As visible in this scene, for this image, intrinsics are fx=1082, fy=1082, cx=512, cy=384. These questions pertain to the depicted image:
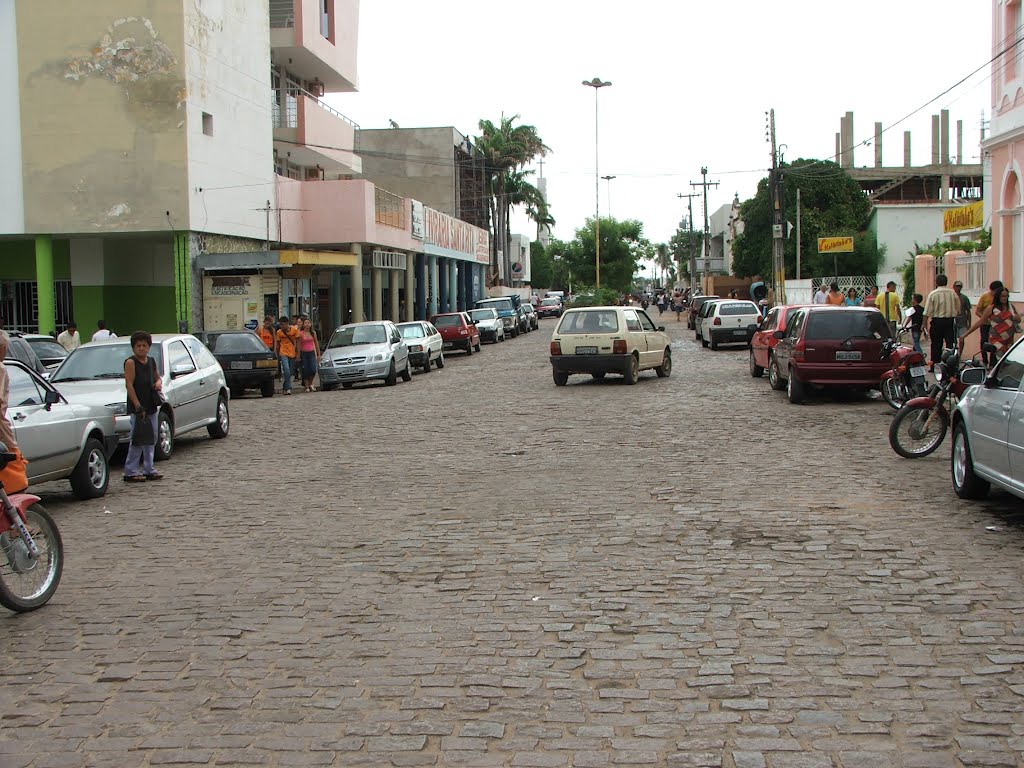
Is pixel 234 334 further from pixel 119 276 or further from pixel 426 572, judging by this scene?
pixel 426 572

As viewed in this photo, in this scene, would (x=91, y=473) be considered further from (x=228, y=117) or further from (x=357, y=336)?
(x=228, y=117)

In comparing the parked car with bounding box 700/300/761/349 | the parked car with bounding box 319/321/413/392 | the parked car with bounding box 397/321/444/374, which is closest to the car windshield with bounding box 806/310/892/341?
the parked car with bounding box 319/321/413/392

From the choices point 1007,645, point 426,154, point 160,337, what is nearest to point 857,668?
point 1007,645

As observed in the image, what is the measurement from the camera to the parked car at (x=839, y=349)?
17938 mm

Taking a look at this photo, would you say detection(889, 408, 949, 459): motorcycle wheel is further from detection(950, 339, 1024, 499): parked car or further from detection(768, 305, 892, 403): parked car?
detection(768, 305, 892, 403): parked car

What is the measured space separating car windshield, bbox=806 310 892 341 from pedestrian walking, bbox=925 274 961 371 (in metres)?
1.93

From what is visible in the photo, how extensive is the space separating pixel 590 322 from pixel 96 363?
1144 cm

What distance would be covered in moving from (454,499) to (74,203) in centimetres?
2149

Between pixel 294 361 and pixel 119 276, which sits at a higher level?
pixel 119 276

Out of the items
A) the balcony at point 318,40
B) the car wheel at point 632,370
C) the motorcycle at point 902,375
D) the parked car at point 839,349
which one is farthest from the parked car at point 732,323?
the motorcycle at point 902,375

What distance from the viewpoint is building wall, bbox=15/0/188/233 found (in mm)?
27391

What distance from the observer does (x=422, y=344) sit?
101 ft

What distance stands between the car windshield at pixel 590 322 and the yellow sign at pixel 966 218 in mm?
15199

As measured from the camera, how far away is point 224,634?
20.0ft
